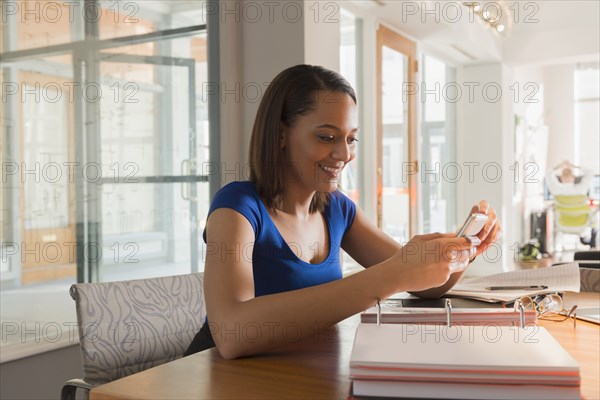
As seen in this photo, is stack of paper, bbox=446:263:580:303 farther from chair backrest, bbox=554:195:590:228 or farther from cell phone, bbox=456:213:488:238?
chair backrest, bbox=554:195:590:228

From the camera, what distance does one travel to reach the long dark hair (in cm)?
144

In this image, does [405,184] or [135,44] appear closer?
[135,44]

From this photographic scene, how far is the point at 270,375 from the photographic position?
2.98ft

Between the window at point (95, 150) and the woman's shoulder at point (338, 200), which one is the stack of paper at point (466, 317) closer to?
the woman's shoulder at point (338, 200)

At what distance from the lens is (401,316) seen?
1072 millimetres

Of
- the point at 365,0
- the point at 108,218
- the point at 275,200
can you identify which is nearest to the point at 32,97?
the point at 108,218

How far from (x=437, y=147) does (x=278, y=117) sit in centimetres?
522

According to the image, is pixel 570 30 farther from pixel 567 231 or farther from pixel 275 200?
pixel 275 200

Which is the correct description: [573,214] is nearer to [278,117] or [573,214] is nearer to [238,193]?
[278,117]

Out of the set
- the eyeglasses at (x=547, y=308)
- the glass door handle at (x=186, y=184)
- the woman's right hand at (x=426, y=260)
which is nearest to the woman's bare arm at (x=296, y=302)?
the woman's right hand at (x=426, y=260)

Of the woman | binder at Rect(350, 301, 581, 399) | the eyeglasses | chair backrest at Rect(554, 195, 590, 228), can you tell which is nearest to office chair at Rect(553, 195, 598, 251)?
chair backrest at Rect(554, 195, 590, 228)

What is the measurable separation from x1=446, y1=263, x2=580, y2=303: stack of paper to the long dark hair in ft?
1.59

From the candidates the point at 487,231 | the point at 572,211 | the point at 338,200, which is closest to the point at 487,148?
the point at 572,211

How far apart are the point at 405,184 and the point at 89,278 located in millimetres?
3125
